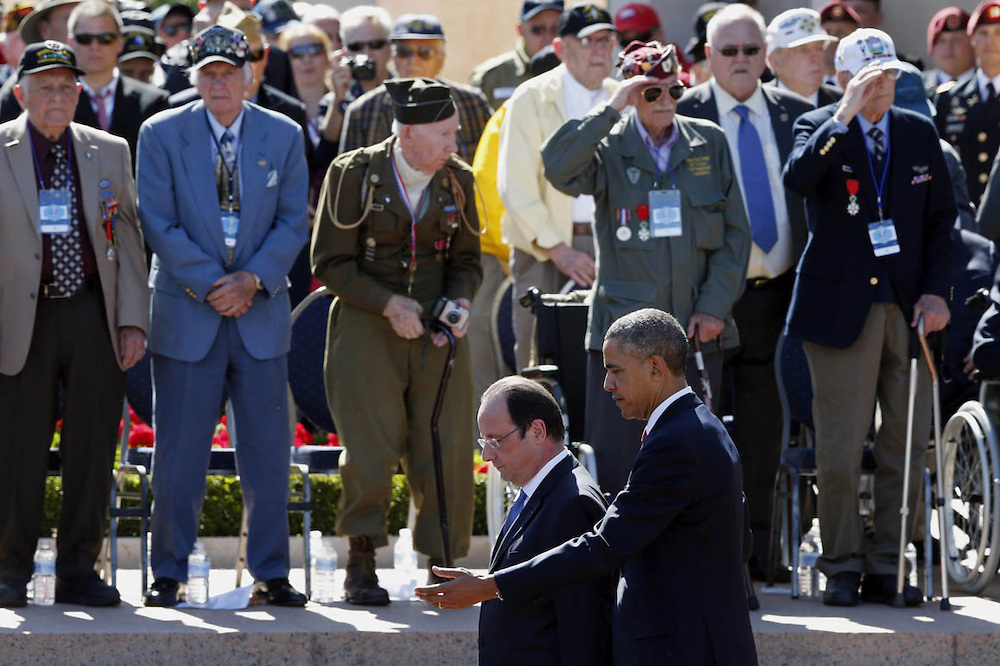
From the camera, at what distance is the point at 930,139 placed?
8.15 metres

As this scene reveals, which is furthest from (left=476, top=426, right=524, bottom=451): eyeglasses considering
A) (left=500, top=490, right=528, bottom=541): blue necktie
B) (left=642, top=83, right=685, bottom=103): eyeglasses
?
(left=642, top=83, right=685, bottom=103): eyeglasses

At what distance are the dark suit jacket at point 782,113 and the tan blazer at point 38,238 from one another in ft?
8.65

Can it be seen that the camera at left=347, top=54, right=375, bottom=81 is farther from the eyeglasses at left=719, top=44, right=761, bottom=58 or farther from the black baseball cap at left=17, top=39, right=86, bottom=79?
the black baseball cap at left=17, top=39, right=86, bottom=79

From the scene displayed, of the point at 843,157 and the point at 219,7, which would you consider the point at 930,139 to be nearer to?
the point at 843,157

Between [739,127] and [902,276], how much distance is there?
4.12 feet

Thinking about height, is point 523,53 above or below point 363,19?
below

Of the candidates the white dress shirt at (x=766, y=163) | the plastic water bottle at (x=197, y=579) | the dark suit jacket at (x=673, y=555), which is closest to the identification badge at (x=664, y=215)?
the white dress shirt at (x=766, y=163)

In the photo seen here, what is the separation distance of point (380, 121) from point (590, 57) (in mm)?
1260

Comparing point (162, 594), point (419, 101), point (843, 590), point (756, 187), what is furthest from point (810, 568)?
point (162, 594)

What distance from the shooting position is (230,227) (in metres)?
8.05

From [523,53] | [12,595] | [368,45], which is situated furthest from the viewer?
[523,53]

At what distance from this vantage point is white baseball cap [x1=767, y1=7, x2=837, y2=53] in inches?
375

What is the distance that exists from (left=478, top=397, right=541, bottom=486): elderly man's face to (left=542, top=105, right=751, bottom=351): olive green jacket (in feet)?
8.39

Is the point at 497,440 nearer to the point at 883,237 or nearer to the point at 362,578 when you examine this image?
the point at 362,578
